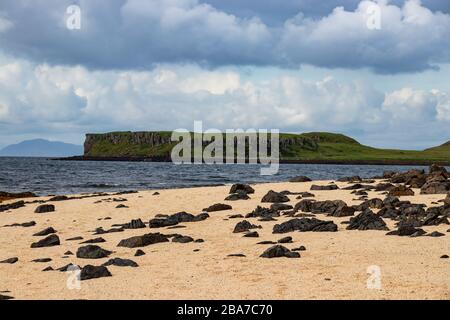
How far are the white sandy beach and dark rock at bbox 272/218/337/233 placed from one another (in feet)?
1.66

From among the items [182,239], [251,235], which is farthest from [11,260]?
[251,235]

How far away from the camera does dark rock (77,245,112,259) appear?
21119 mm

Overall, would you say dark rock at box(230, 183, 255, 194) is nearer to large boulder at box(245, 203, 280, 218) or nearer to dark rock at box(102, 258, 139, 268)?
large boulder at box(245, 203, 280, 218)

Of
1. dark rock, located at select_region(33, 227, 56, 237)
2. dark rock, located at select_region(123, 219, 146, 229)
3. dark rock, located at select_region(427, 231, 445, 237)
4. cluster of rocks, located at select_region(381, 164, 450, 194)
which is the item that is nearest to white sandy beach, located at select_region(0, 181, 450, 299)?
dark rock, located at select_region(33, 227, 56, 237)

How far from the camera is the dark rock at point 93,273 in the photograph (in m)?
17.3

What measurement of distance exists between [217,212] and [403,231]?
44.2 feet

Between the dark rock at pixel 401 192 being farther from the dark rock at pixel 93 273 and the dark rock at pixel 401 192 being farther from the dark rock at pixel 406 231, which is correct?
the dark rock at pixel 93 273

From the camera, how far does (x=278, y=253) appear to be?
19.6m

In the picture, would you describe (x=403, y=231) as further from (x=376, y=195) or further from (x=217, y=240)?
(x=376, y=195)

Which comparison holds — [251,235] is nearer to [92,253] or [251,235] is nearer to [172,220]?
[172,220]

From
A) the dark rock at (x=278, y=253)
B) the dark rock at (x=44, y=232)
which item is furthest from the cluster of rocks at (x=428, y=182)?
the dark rock at (x=44, y=232)

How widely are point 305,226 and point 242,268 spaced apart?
7913 millimetres
